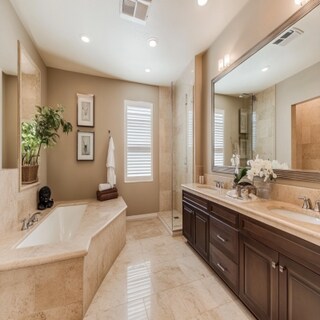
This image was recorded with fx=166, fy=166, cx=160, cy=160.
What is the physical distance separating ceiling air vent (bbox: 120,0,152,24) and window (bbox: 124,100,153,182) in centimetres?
169

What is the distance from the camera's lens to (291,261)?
104 centimetres

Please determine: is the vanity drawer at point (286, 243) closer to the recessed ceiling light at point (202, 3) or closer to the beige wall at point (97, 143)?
the recessed ceiling light at point (202, 3)

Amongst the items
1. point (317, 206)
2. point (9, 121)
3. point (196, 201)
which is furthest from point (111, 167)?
point (317, 206)

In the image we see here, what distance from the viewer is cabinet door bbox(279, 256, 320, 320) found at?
3.03ft

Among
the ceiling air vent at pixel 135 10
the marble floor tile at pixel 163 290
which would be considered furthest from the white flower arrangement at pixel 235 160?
the ceiling air vent at pixel 135 10

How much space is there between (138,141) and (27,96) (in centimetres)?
198

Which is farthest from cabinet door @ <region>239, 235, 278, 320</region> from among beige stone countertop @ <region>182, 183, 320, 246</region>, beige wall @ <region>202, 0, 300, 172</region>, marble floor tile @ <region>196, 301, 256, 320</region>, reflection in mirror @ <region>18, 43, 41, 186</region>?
reflection in mirror @ <region>18, 43, 41, 186</region>

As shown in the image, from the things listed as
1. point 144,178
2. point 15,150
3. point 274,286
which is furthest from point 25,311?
point 144,178

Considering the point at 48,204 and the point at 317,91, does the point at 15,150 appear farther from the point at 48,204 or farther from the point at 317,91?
the point at 317,91

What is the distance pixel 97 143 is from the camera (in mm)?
3352

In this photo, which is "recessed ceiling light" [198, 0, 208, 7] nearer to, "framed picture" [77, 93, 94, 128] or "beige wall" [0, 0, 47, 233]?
"beige wall" [0, 0, 47, 233]

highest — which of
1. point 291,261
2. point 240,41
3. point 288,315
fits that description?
point 240,41

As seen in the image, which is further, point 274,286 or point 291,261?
point 274,286

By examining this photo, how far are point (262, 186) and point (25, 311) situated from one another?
2.32m
